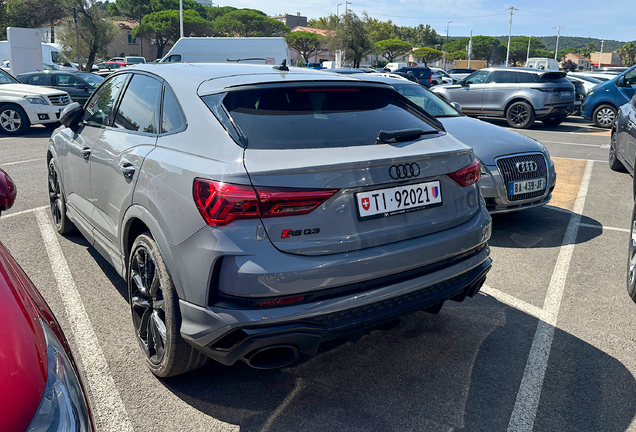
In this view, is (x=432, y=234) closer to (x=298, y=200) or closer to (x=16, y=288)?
(x=298, y=200)

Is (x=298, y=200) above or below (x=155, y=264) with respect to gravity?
above

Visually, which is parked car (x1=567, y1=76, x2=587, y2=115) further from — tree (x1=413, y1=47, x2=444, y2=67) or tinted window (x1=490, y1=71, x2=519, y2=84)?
tree (x1=413, y1=47, x2=444, y2=67)

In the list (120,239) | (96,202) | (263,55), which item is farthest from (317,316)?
(263,55)

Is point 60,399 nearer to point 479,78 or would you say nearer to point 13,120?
point 13,120

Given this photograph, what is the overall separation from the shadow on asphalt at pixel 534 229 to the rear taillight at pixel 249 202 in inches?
136

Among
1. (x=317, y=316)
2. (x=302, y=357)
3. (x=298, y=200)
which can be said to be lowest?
(x=302, y=357)

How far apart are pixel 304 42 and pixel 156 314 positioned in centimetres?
7854

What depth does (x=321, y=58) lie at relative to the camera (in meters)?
86.8

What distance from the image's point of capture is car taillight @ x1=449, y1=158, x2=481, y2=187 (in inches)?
113

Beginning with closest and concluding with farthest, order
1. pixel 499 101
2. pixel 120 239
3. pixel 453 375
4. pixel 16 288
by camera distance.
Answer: pixel 16 288, pixel 453 375, pixel 120 239, pixel 499 101

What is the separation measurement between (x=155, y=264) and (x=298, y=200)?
89cm

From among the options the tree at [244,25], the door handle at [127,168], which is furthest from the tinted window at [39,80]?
the tree at [244,25]

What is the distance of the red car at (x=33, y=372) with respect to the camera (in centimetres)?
128

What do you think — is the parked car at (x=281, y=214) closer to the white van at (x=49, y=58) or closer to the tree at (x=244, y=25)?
the white van at (x=49, y=58)
